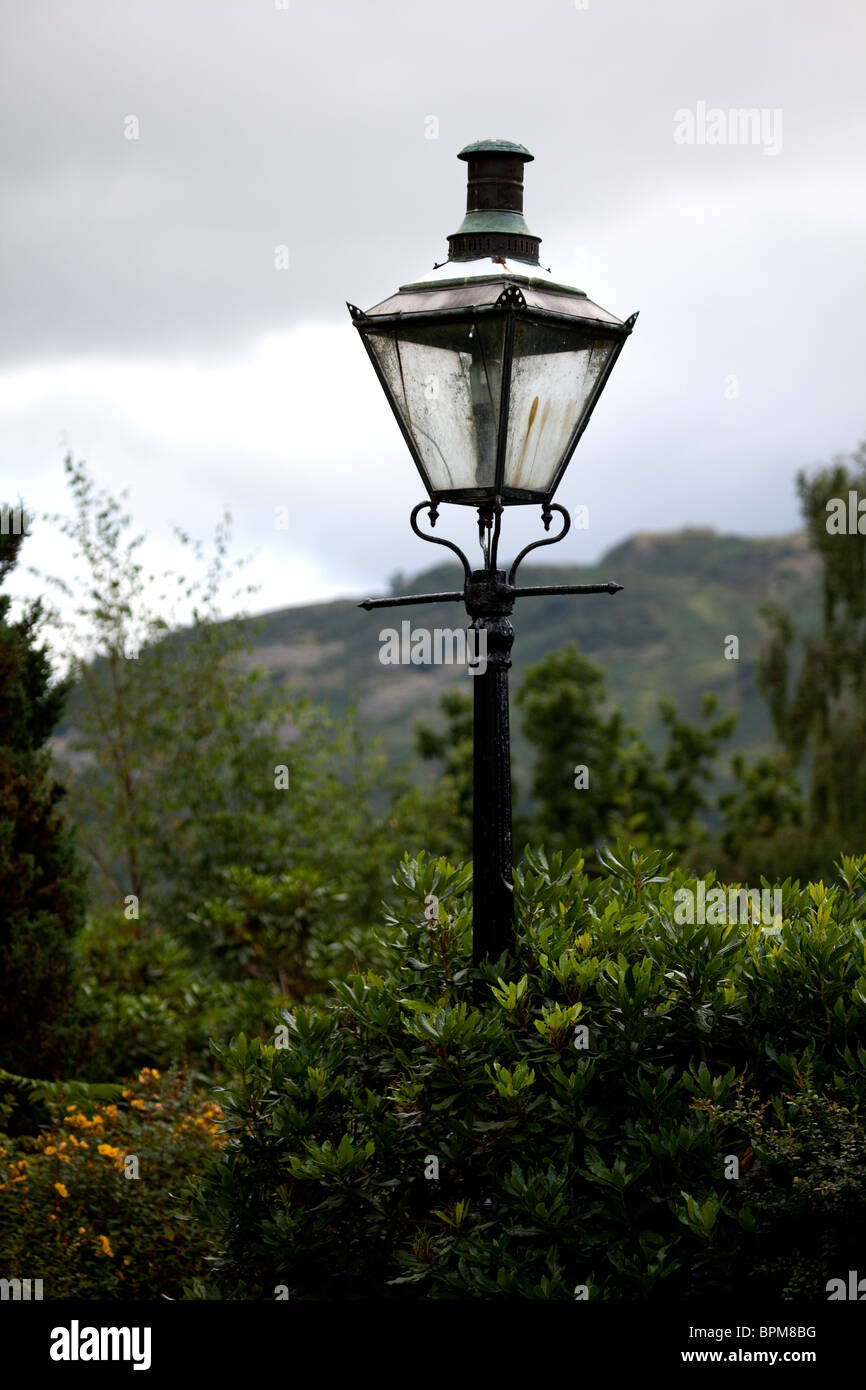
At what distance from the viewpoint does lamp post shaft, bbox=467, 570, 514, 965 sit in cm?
429

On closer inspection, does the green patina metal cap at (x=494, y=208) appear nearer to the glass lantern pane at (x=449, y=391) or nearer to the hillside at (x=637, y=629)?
the glass lantern pane at (x=449, y=391)

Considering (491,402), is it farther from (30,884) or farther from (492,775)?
(30,884)

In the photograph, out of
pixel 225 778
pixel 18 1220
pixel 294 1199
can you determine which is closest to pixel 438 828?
pixel 225 778

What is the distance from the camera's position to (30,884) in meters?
Answer: 7.60

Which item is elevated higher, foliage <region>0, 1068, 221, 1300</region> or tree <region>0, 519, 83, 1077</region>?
tree <region>0, 519, 83, 1077</region>

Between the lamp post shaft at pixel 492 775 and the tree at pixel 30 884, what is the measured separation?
12.7ft

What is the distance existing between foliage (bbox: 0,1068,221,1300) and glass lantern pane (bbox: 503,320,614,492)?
8.92 feet

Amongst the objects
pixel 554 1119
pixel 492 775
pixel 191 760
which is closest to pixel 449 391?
pixel 492 775

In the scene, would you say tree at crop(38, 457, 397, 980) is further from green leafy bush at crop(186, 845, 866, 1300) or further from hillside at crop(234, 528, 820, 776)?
hillside at crop(234, 528, 820, 776)

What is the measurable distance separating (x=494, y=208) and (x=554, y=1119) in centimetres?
278

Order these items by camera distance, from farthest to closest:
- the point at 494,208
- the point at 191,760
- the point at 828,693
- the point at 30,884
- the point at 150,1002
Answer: the point at 828,693 → the point at 191,760 → the point at 150,1002 → the point at 30,884 → the point at 494,208

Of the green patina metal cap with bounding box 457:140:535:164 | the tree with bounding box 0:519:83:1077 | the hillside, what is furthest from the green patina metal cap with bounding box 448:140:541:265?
the hillside

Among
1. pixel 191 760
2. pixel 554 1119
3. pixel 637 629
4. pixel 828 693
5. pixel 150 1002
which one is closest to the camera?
pixel 554 1119
